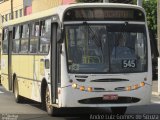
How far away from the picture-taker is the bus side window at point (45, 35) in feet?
49.0

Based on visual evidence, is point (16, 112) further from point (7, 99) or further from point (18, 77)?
point (7, 99)

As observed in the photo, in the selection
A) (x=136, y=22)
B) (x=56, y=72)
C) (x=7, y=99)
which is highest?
(x=136, y=22)

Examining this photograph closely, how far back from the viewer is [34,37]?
16672mm

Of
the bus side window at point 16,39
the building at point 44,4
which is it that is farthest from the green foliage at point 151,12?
the building at point 44,4

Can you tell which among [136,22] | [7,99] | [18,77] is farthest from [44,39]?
[7,99]

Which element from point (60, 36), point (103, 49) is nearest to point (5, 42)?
point (60, 36)

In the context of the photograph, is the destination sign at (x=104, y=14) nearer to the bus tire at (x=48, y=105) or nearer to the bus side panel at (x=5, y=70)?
the bus tire at (x=48, y=105)

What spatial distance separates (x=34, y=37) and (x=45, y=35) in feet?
4.62

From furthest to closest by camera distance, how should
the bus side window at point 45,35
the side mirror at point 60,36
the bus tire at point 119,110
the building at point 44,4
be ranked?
the building at point 44,4, the bus tire at point 119,110, the bus side window at point 45,35, the side mirror at point 60,36

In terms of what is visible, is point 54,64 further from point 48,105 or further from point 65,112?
point 65,112

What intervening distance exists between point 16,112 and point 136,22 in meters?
4.39

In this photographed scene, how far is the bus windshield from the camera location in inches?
527

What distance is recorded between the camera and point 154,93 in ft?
76.5

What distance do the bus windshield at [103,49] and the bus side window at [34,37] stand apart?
2960 mm
